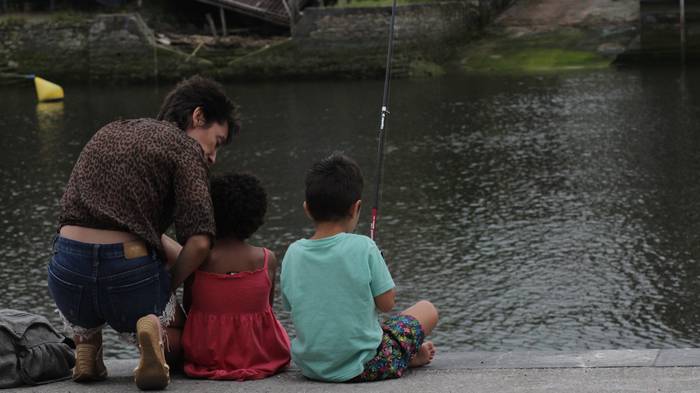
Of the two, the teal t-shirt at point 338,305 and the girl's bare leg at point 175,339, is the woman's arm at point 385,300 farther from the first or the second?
the girl's bare leg at point 175,339

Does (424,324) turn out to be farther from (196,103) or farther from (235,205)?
(196,103)

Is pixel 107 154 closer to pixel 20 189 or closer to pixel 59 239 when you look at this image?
pixel 59 239

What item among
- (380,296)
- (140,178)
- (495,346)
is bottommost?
(495,346)

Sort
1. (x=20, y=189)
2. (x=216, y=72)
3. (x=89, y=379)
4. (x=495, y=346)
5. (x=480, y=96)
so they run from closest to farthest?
1. (x=89, y=379)
2. (x=495, y=346)
3. (x=20, y=189)
4. (x=480, y=96)
5. (x=216, y=72)

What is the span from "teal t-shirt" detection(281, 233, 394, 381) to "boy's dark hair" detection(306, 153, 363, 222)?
89 mm

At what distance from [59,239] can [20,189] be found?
7291mm

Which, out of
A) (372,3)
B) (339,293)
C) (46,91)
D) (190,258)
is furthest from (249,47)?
(339,293)

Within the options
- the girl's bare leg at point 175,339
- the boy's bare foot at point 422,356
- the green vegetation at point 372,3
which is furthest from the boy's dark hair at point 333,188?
the green vegetation at point 372,3

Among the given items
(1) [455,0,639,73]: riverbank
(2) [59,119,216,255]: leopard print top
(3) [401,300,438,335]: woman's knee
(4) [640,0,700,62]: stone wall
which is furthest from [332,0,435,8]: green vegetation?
(2) [59,119,216,255]: leopard print top

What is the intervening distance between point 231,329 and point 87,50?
62.9ft

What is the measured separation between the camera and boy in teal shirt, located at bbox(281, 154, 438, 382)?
4.33 m

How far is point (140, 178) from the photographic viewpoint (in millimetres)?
4270

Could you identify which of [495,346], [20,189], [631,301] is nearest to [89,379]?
[495,346]

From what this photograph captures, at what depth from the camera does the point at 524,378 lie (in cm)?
427
